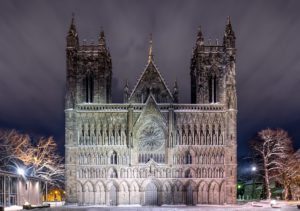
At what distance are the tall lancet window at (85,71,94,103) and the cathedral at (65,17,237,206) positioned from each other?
58 centimetres

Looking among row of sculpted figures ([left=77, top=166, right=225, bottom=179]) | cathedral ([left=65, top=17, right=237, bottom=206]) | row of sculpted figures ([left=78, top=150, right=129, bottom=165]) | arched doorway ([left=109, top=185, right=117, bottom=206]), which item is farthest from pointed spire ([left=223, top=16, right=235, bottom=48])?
arched doorway ([left=109, top=185, right=117, bottom=206])

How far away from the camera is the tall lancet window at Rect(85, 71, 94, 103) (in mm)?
49406

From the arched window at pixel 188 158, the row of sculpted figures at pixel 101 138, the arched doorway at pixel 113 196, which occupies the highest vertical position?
the row of sculpted figures at pixel 101 138

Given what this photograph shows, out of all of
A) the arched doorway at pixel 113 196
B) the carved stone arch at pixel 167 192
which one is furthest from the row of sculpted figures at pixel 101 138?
the carved stone arch at pixel 167 192

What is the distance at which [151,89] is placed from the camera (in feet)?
162

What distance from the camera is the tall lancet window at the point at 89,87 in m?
49.4

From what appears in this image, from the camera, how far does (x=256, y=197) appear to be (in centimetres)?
6262

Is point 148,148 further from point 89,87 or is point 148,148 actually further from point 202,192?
point 89,87

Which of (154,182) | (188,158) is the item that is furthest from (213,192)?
(154,182)

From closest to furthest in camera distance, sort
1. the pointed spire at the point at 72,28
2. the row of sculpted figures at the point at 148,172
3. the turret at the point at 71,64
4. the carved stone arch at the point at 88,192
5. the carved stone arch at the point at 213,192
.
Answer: the carved stone arch at the point at 88,192
the carved stone arch at the point at 213,192
the row of sculpted figures at the point at 148,172
the turret at the point at 71,64
the pointed spire at the point at 72,28

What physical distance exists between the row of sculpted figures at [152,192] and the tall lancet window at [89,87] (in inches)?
467

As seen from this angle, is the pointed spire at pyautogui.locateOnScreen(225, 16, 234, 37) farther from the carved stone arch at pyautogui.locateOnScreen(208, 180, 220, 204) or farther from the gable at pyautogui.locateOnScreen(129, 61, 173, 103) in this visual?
the carved stone arch at pyautogui.locateOnScreen(208, 180, 220, 204)

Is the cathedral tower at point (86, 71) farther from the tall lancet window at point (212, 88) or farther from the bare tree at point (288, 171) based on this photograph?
the bare tree at point (288, 171)

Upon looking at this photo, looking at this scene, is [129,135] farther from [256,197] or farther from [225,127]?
[256,197]
